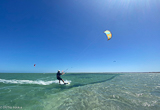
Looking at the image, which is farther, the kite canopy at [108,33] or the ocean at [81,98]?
the kite canopy at [108,33]

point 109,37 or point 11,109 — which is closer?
point 11,109

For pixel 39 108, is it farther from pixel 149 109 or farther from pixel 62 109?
pixel 149 109

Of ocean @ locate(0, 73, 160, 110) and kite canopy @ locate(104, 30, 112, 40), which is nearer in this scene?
ocean @ locate(0, 73, 160, 110)

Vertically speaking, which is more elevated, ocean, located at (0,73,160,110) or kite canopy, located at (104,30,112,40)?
kite canopy, located at (104,30,112,40)

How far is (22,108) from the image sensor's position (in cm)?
563

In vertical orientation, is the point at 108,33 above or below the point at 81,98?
above

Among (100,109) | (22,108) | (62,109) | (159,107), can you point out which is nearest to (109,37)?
(159,107)

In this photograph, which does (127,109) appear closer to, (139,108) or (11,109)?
(139,108)

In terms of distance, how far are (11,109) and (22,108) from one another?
0.70m

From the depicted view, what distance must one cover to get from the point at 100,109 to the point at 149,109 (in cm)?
347

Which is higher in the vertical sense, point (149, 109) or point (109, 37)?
point (109, 37)

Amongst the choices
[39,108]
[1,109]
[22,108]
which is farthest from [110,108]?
[1,109]

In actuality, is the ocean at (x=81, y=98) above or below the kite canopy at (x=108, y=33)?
below

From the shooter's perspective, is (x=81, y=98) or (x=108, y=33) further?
(x=108, y=33)
